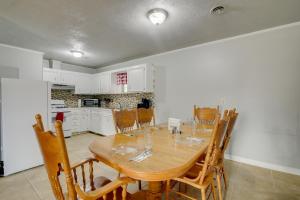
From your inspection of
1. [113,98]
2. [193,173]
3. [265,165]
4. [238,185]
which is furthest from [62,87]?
[265,165]

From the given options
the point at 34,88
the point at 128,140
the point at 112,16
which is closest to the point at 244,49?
the point at 112,16

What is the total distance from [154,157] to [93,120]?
15.0 ft

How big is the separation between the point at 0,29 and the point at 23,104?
1.44m

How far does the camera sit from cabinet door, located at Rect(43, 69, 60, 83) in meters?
4.64

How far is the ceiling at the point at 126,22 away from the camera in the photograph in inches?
81.0

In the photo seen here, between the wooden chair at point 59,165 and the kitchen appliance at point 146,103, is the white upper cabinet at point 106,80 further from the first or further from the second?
the wooden chair at point 59,165

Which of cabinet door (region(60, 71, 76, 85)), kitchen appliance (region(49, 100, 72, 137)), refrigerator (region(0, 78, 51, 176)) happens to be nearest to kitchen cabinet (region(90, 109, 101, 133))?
kitchen appliance (region(49, 100, 72, 137))

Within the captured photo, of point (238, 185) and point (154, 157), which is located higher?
point (154, 157)

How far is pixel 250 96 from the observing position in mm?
2947

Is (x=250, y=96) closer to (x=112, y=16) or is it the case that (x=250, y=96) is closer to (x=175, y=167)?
(x=175, y=167)

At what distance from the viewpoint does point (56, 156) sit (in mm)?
913

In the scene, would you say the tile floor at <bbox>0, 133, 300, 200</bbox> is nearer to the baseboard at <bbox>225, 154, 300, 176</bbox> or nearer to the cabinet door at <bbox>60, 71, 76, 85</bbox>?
the baseboard at <bbox>225, 154, 300, 176</bbox>

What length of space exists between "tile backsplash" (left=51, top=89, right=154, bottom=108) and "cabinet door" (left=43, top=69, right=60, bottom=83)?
0.46 m

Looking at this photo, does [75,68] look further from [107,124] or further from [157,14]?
[157,14]
